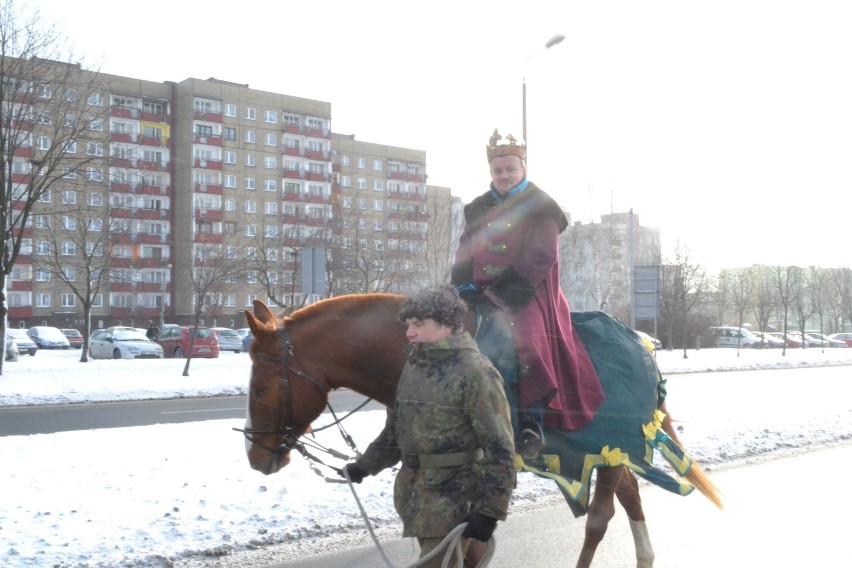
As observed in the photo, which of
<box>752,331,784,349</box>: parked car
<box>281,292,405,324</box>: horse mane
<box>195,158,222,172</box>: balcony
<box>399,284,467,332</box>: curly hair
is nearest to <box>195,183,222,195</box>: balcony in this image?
<box>195,158,222,172</box>: balcony

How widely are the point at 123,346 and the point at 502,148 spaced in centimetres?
3062

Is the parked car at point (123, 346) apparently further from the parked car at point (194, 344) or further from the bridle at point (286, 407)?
the bridle at point (286, 407)

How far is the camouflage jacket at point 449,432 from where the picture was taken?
323cm

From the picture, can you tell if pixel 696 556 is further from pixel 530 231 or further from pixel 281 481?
pixel 281 481

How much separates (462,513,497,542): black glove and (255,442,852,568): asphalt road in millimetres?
1991

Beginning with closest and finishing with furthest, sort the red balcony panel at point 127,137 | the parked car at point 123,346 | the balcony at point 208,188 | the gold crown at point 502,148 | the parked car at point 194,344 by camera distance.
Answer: the gold crown at point 502,148, the parked car at point 123,346, the parked car at point 194,344, the red balcony panel at point 127,137, the balcony at point 208,188

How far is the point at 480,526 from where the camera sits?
10.1 ft

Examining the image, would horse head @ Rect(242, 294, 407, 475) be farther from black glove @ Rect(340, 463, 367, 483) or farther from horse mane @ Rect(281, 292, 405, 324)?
black glove @ Rect(340, 463, 367, 483)

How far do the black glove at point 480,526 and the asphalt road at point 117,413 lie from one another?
10861 millimetres

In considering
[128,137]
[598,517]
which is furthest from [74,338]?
[598,517]

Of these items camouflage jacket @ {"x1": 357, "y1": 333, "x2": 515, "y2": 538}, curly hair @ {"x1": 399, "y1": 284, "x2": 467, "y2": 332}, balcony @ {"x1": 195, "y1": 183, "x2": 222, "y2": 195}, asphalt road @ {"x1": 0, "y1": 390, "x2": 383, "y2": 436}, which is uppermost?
balcony @ {"x1": 195, "y1": 183, "x2": 222, "y2": 195}

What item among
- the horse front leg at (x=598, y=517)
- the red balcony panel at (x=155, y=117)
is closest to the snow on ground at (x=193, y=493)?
the horse front leg at (x=598, y=517)

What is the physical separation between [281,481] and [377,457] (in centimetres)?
460

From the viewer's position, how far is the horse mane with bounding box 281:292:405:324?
4.46 m
